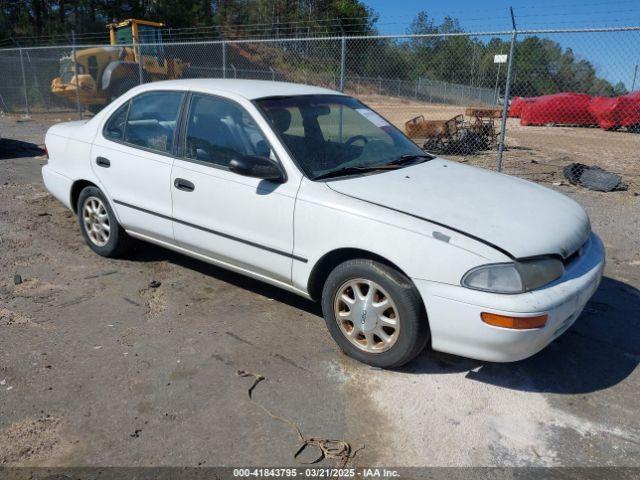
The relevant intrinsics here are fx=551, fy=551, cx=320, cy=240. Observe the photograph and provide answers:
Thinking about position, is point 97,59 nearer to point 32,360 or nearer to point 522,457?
point 32,360

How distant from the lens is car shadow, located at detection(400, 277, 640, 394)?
10.8 ft

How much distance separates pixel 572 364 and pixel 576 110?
2287 cm

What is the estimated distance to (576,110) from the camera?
922 inches

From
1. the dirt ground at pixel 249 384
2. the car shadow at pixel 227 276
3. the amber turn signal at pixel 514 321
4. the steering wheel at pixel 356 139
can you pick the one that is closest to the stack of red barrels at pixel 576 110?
the dirt ground at pixel 249 384

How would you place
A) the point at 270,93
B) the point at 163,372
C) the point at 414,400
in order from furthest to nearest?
the point at 270,93, the point at 163,372, the point at 414,400

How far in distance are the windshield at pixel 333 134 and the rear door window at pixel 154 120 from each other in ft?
2.64

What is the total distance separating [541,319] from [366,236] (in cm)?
103

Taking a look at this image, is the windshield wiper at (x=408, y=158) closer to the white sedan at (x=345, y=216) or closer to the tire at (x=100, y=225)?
the white sedan at (x=345, y=216)

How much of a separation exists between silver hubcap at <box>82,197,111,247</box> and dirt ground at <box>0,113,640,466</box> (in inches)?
15.7

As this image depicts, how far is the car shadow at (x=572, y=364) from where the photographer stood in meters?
3.30

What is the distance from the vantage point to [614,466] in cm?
261

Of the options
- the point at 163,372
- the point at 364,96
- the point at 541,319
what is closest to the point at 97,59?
the point at 364,96

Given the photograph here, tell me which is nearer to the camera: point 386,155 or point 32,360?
point 32,360

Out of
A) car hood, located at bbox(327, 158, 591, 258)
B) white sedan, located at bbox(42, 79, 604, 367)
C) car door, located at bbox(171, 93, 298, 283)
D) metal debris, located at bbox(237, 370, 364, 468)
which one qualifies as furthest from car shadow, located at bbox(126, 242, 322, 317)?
metal debris, located at bbox(237, 370, 364, 468)
